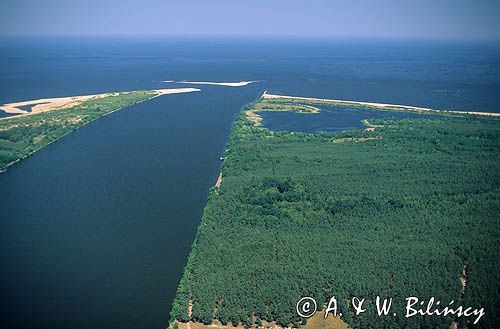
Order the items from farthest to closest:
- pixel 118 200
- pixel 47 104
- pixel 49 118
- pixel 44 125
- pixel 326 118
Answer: pixel 47 104 → pixel 326 118 → pixel 49 118 → pixel 44 125 → pixel 118 200

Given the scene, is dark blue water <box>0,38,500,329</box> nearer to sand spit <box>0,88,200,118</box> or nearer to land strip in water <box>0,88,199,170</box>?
land strip in water <box>0,88,199,170</box>

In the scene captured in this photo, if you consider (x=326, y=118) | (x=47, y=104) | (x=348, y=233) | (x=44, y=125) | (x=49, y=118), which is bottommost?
(x=348, y=233)

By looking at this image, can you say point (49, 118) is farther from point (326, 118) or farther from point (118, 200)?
point (326, 118)

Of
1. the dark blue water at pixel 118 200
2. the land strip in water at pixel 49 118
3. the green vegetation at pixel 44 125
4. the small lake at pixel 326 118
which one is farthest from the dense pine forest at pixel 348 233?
the land strip in water at pixel 49 118

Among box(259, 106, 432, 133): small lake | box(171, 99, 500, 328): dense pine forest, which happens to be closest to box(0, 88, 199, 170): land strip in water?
box(171, 99, 500, 328): dense pine forest

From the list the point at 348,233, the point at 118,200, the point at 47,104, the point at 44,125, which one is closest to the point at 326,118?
the point at 348,233

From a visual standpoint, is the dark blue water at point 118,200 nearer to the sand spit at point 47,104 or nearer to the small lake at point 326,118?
the sand spit at point 47,104

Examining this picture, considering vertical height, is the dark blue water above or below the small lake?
below

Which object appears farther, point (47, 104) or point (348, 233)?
point (47, 104)
